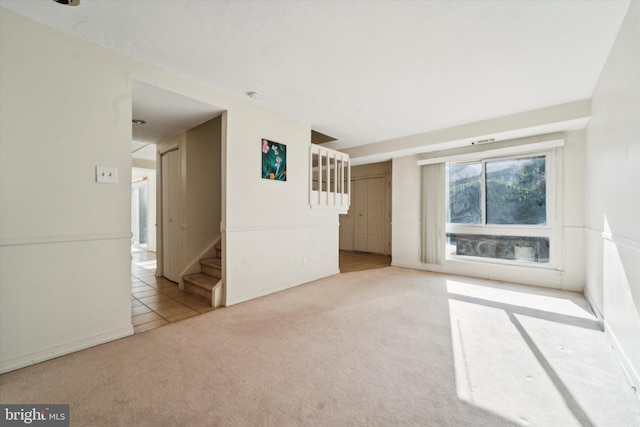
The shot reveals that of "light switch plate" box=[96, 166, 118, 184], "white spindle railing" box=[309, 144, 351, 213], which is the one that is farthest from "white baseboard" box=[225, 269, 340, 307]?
"light switch plate" box=[96, 166, 118, 184]

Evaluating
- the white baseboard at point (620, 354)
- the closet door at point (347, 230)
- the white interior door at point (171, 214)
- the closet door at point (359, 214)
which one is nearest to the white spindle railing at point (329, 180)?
the white interior door at point (171, 214)

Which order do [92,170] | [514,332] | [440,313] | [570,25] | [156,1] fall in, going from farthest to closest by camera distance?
[440,313]
[514,332]
[92,170]
[570,25]
[156,1]

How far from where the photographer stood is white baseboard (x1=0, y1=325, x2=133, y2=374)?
182cm

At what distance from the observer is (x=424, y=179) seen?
5160mm

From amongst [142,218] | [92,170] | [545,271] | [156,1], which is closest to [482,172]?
[545,271]

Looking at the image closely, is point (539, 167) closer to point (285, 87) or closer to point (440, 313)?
point (440, 313)

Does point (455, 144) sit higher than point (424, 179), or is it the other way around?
point (455, 144)

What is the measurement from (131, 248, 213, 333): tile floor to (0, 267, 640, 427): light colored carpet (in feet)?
0.75

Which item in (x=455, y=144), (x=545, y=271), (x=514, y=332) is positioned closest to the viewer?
(x=514, y=332)

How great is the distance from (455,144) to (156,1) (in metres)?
4.25

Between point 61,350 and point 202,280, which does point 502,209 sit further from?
point 61,350

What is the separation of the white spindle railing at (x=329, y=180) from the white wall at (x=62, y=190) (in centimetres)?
210

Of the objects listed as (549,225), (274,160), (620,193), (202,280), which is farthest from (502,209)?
(202,280)

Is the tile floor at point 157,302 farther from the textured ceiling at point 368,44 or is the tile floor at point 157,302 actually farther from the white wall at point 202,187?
the textured ceiling at point 368,44
